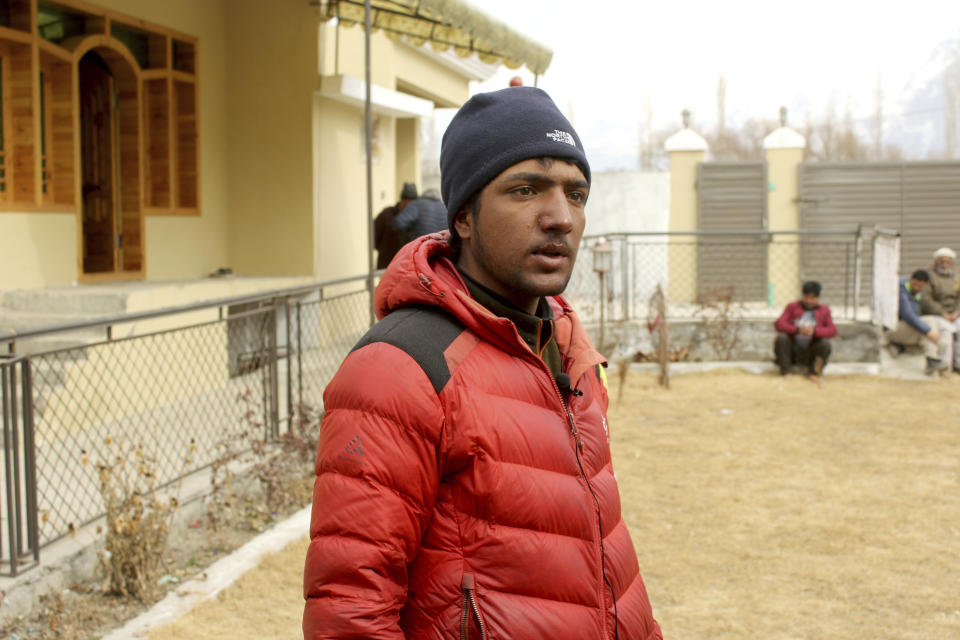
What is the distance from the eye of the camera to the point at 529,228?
5.61 feet

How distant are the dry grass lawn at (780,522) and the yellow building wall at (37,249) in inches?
164

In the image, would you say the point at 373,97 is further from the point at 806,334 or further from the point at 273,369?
the point at 273,369

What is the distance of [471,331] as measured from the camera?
169cm

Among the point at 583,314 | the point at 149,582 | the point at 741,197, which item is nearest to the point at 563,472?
the point at 149,582

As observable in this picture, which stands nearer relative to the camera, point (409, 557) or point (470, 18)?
point (409, 557)

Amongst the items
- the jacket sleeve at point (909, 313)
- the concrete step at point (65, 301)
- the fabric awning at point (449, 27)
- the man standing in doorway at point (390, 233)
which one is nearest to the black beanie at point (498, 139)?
the concrete step at point (65, 301)

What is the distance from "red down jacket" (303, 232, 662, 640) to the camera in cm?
150

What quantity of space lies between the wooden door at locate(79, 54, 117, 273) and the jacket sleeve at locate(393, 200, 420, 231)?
8.74 ft

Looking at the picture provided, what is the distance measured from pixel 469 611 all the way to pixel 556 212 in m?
0.68

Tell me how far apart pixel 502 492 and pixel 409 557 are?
0.18 m

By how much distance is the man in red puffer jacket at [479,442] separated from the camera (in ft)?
4.97

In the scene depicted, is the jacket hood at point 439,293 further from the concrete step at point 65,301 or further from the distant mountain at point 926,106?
the distant mountain at point 926,106

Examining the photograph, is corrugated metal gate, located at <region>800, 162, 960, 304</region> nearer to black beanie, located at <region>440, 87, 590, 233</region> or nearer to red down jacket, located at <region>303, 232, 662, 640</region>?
black beanie, located at <region>440, 87, 590, 233</region>

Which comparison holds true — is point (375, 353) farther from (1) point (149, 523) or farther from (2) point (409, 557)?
(1) point (149, 523)
